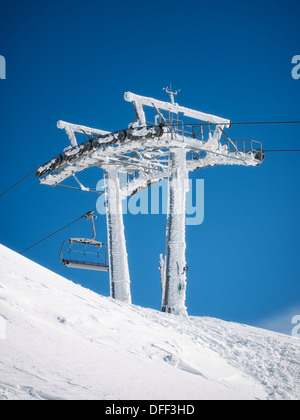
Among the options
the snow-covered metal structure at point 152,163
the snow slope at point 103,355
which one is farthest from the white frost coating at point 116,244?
the snow slope at point 103,355

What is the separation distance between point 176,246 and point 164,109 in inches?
276

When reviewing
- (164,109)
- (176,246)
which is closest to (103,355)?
(176,246)

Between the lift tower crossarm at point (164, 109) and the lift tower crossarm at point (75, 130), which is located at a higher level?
the lift tower crossarm at point (75, 130)

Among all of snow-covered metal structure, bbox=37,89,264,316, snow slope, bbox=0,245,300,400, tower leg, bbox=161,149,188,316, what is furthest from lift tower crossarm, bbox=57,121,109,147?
snow slope, bbox=0,245,300,400

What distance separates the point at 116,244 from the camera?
2281 centimetres

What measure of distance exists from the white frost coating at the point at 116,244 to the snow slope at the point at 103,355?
875 centimetres

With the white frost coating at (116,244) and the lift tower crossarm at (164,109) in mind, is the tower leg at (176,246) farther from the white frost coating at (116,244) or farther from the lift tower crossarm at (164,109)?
the white frost coating at (116,244)

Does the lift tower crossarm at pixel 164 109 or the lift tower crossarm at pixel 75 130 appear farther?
the lift tower crossarm at pixel 75 130

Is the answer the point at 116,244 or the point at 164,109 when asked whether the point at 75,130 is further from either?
the point at 116,244

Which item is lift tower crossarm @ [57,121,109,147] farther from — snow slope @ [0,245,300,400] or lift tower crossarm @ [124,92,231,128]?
snow slope @ [0,245,300,400]

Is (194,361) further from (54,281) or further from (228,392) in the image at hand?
(54,281)

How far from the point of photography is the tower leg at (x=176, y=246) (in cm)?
1858

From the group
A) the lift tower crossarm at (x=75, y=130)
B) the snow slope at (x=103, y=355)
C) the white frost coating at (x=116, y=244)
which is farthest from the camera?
the lift tower crossarm at (x=75, y=130)
